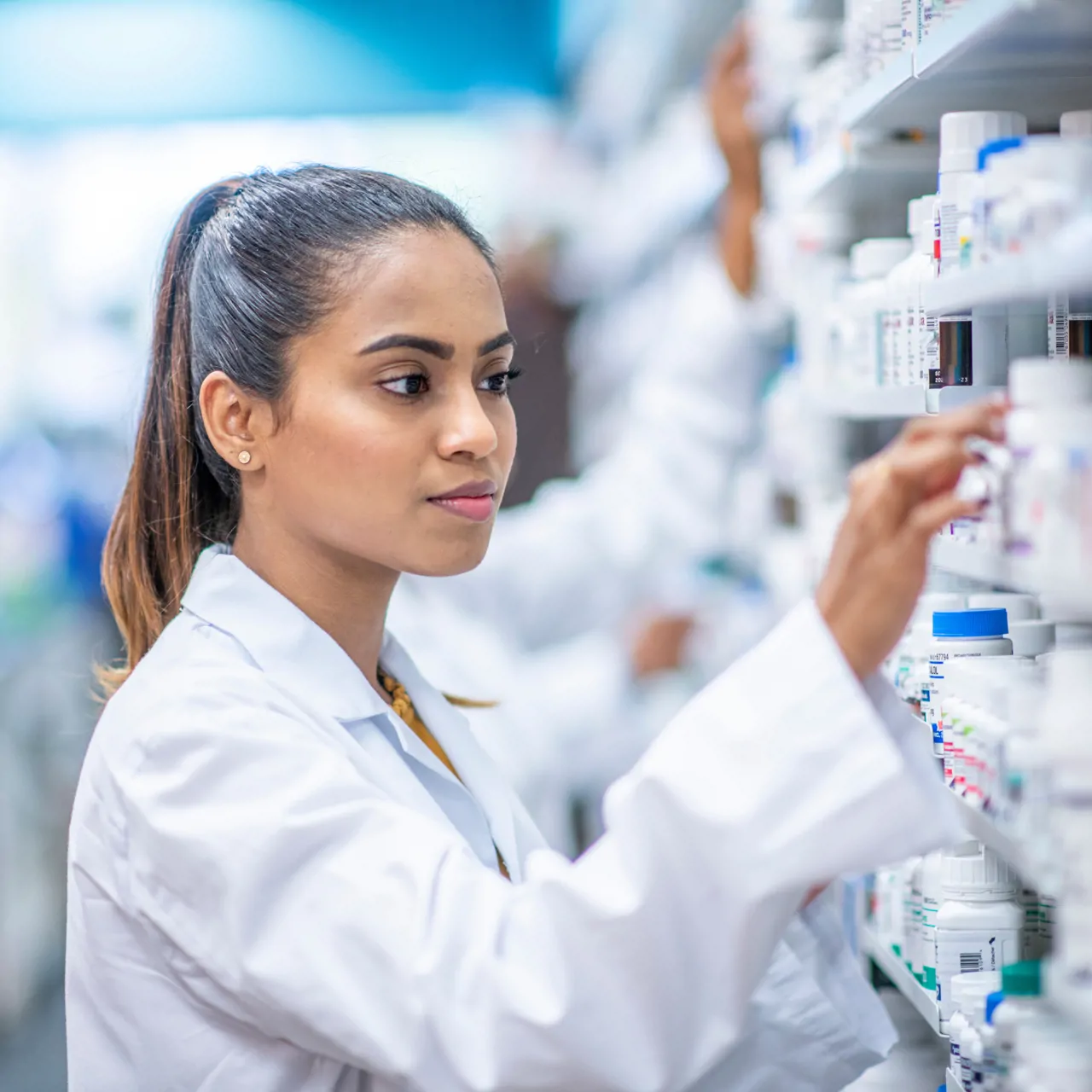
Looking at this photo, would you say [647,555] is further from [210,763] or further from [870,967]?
[210,763]

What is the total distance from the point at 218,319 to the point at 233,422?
0.13m

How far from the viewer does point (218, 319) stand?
154 centimetres

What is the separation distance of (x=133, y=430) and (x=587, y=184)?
186 inches

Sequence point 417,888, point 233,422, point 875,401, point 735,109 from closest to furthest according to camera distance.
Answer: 1. point 417,888
2. point 233,422
3. point 875,401
4. point 735,109

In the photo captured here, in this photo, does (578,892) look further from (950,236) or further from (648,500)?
(648,500)

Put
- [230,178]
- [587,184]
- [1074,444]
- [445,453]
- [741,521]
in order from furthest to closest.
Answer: [587,184] → [741,521] → [230,178] → [445,453] → [1074,444]

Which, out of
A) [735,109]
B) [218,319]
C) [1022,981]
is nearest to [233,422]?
[218,319]

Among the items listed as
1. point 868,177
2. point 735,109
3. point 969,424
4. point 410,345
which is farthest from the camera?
point 735,109

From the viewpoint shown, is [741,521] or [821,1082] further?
[741,521]

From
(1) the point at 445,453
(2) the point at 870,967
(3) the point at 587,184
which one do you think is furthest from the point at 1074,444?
(3) the point at 587,184

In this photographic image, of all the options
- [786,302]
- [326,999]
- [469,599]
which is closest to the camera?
[326,999]

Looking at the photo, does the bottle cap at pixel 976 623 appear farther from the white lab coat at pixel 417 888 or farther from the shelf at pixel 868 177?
the shelf at pixel 868 177

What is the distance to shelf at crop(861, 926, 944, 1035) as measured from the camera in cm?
144

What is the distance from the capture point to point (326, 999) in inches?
45.4
